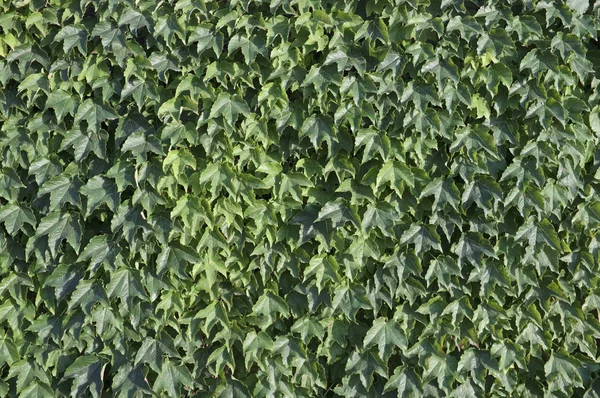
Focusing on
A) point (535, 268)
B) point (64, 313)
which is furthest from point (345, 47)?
point (64, 313)

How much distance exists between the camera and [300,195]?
9.07ft

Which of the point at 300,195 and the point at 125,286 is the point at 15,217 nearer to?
the point at 125,286

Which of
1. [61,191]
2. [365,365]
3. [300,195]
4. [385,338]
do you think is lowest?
[365,365]

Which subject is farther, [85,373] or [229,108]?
[85,373]

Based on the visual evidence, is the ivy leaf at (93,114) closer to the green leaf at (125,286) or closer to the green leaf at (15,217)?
the green leaf at (15,217)

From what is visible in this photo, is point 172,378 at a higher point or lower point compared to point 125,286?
lower

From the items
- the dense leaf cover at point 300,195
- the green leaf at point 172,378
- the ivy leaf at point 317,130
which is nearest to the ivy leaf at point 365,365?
the dense leaf cover at point 300,195

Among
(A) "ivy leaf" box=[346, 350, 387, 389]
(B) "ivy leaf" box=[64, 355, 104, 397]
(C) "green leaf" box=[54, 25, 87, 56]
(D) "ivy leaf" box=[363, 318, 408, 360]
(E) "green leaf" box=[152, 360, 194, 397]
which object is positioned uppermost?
(C) "green leaf" box=[54, 25, 87, 56]

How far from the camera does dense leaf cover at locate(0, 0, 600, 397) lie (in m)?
2.73

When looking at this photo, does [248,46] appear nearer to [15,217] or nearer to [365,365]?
[15,217]

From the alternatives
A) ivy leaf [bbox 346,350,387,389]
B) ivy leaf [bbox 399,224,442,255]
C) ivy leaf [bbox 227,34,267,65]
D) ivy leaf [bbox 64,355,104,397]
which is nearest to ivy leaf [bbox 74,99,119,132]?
ivy leaf [bbox 227,34,267,65]

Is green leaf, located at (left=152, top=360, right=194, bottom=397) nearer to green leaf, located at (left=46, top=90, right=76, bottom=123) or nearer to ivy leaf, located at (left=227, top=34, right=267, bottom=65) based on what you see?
green leaf, located at (left=46, top=90, right=76, bottom=123)

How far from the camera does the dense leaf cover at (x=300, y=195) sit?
2727mm

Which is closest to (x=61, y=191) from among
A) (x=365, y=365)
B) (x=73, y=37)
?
(x=73, y=37)
